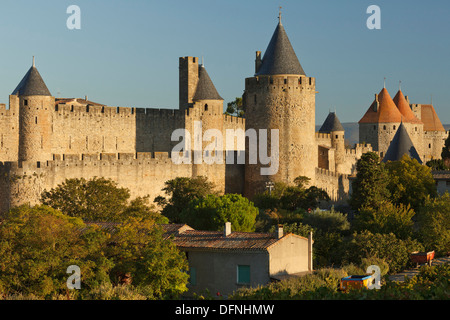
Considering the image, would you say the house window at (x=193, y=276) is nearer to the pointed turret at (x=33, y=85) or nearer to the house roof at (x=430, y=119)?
the pointed turret at (x=33, y=85)

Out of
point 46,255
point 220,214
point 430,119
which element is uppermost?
point 430,119

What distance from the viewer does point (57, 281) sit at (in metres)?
21.8

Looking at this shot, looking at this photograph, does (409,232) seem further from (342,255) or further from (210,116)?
(210,116)

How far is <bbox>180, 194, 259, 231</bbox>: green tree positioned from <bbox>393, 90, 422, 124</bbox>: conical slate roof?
39040 millimetres

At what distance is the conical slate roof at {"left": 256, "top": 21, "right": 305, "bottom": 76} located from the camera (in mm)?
38031

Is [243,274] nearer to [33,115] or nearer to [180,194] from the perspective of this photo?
[180,194]

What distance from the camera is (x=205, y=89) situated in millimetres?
46750

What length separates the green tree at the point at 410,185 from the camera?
38.1m

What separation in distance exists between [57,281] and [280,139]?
1777cm

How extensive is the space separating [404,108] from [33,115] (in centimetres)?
3742

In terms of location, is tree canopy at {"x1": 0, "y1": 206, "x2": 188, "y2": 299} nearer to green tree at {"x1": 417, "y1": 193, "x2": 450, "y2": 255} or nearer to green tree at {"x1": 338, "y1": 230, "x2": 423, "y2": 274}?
green tree at {"x1": 338, "y1": 230, "x2": 423, "y2": 274}

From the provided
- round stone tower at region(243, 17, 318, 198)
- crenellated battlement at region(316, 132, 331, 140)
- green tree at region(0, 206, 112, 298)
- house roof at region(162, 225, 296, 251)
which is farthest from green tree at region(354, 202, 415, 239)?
crenellated battlement at region(316, 132, 331, 140)

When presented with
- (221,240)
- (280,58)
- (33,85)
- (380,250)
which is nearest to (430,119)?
(280,58)
